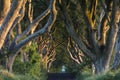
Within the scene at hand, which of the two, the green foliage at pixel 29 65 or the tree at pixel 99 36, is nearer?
the tree at pixel 99 36

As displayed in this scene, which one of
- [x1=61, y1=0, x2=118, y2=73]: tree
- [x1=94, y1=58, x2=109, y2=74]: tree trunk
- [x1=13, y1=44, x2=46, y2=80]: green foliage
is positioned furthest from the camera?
[x1=13, y1=44, x2=46, y2=80]: green foliage

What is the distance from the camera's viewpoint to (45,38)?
43.2 metres

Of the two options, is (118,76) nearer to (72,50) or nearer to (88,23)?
(88,23)

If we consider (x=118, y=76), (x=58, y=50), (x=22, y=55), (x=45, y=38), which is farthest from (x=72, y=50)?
(x=118, y=76)

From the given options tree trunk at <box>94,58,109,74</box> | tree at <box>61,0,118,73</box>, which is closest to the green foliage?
tree at <box>61,0,118,73</box>

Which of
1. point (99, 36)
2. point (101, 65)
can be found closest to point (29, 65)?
point (99, 36)

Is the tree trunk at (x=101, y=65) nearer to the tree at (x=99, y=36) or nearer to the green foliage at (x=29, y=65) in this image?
the tree at (x=99, y=36)

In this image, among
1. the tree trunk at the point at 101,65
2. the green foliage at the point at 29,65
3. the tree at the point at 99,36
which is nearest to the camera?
the tree at the point at 99,36

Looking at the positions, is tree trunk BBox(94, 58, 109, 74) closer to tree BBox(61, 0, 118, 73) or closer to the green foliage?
tree BBox(61, 0, 118, 73)

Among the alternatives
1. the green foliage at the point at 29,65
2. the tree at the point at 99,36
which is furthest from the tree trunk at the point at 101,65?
the green foliage at the point at 29,65

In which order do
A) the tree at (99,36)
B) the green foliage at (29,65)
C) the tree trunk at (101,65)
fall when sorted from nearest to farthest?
the tree at (99,36)
the tree trunk at (101,65)
the green foliage at (29,65)

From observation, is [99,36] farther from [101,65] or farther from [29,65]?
[29,65]

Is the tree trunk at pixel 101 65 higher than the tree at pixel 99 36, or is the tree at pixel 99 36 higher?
the tree at pixel 99 36

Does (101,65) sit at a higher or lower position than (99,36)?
lower
